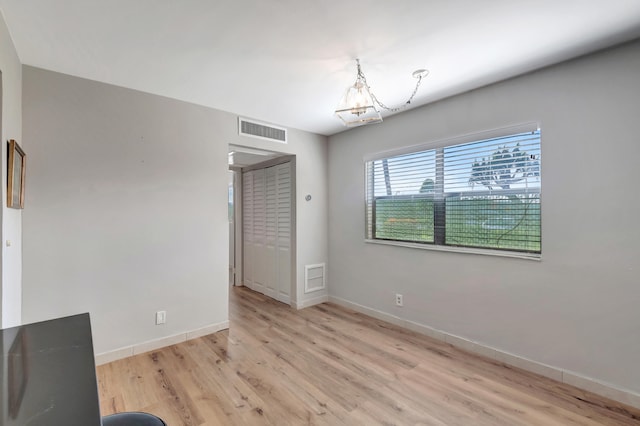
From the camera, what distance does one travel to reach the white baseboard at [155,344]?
256 centimetres

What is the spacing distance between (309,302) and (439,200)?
227 cm

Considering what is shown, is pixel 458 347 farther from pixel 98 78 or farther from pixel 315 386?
pixel 98 78

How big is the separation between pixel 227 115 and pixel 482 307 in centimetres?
332

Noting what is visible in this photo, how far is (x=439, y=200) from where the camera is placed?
10.1ft

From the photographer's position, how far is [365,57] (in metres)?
2.15

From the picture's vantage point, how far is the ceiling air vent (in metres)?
3.41

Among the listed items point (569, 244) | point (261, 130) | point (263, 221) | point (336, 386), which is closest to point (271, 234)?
point (263, 221)

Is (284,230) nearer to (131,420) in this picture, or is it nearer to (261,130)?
(261,130)

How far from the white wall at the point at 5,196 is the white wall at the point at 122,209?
140mm

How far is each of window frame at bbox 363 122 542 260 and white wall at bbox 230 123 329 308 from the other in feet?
2.47

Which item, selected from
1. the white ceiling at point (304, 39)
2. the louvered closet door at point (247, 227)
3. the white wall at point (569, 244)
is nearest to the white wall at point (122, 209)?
the white ceiling at point (304, 39)

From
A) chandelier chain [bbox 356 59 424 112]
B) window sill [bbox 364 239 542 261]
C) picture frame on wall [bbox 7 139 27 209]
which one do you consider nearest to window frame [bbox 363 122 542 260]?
window sill [bbox 364 239 542 261]

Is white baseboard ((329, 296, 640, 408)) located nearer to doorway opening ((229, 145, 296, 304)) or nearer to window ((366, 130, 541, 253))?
window ((366, 130, 541, 253))

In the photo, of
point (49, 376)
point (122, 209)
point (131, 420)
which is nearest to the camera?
point (49, 376)
